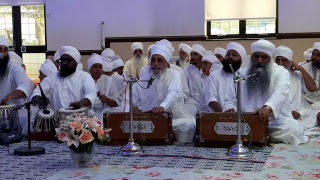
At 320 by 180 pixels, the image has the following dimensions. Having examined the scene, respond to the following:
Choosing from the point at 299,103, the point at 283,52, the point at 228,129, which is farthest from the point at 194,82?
the point at 228,129

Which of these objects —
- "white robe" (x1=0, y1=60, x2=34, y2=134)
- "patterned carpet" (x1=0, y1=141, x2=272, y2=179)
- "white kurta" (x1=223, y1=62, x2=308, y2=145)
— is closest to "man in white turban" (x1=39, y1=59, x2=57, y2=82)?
"white robe" (x1=0, y1=60, x2=34, y2=134)

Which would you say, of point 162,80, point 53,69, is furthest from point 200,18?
point 162,80

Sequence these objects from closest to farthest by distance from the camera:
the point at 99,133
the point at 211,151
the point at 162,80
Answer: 1. the point at 99,133
2. the point at 211,151
3. the point at 162,80

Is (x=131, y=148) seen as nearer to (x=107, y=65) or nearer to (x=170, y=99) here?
(x=170, y=99)

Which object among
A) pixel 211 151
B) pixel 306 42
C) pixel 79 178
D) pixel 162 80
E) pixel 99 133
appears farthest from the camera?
pixel 306 42

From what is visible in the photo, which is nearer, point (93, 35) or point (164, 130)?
point (164, 130)

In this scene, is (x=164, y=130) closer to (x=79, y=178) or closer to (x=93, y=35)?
(x=79, y=178)

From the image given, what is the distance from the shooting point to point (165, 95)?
6.29 metres

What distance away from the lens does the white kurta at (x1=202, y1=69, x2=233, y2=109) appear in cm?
630

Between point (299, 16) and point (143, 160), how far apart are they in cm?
618

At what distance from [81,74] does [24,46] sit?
18.4 ft

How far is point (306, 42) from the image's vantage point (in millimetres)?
9945

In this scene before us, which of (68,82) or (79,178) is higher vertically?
(68,82)

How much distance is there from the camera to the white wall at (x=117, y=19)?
1070cm
